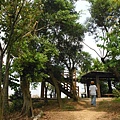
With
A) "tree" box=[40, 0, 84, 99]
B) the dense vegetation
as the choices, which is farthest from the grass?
"tree" box=[40, 0, 84, 99]

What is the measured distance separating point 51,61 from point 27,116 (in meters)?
5.57

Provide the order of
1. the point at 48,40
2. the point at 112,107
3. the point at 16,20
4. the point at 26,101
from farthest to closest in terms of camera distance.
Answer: the point at 48,40
the point at 112,107
the point at 26,101
the point at 16,20

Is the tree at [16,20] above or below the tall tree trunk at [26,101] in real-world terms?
above

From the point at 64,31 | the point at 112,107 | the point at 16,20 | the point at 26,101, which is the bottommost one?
the point at 112,107

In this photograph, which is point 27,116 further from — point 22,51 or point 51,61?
point 51,61

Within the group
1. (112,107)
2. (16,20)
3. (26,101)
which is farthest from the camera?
(112,107)

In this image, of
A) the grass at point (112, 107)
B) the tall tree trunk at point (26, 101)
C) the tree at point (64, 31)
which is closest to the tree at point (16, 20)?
the tall tree trunk at point (26, 101)

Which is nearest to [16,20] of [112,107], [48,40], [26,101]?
[26,101]

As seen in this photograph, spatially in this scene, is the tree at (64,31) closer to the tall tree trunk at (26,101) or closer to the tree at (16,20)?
the tall tree trunk at (26,101)

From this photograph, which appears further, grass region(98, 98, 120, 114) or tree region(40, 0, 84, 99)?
tree region(40, 0, 84, 99)

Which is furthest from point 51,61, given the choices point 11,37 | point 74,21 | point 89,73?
point 11,37

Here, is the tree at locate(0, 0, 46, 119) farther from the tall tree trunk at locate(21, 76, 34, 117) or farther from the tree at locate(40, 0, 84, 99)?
the tree at locate(40, 0, 84, 99)

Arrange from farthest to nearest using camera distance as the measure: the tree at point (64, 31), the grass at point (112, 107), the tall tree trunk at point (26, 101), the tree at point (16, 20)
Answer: the tree at point (64, 31) < the grass at point (112, 107) < the tall tree trunk at point (26, 101) < the tree at point (16, 20)

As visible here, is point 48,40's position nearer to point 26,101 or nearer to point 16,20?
point 26,101
